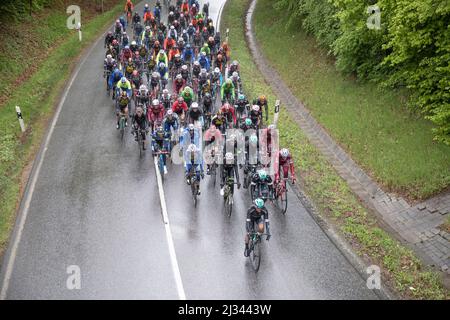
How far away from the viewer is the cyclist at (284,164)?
14273 millimetres

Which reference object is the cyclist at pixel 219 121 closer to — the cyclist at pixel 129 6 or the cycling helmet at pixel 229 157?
the cycling helmet at pixel 229 157

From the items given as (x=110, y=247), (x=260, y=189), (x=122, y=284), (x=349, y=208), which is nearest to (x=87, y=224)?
(x=110, y=247)

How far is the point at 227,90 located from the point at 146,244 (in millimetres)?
8798

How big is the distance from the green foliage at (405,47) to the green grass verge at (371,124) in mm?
593

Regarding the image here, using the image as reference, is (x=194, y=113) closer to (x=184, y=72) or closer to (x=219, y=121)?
(x=219, y=121)

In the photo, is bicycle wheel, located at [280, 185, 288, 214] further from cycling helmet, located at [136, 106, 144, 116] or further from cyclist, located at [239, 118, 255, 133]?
cycling helmet, located at [136, 106, 144, 116]

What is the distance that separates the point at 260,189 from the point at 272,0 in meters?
23.9

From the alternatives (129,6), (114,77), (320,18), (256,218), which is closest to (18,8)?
(129,6)

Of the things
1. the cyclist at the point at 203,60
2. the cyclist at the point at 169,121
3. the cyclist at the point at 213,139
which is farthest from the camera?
the cyclist at the point at 203,60

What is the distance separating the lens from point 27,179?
Answer: 1569 cm

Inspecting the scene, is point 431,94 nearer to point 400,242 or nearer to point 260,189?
point 400,242

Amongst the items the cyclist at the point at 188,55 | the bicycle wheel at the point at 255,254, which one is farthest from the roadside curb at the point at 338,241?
the cyclist at the point at 188,55

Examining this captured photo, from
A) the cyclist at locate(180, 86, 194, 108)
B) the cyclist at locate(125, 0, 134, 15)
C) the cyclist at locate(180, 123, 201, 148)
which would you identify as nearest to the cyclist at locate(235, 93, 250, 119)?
the cyclist at locate(180, 86, 194, 108)

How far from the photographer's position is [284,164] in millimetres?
14453
